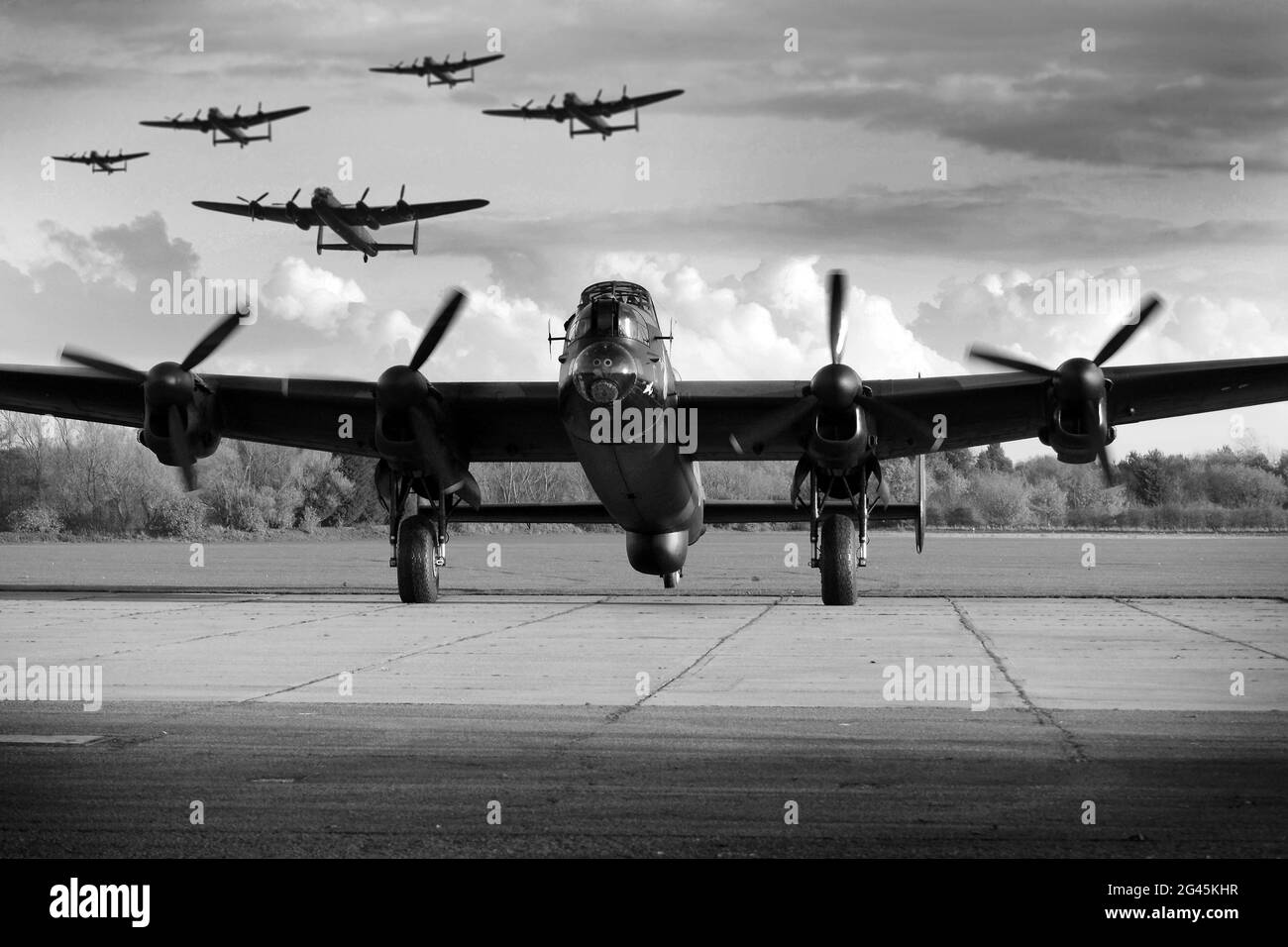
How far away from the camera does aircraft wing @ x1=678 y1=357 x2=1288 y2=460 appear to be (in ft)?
79.6

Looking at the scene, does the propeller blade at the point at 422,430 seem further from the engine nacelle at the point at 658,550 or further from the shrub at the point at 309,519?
the shrub at the point at 309,519

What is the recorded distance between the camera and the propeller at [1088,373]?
899 inches

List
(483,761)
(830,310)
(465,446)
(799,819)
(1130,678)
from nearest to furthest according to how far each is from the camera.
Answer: (799,819) < (483,761) < (1130,678) < (830,310) < (465,446)

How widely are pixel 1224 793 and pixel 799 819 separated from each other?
2771mm

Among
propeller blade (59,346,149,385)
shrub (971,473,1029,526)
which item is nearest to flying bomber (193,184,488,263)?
propeller blade (59,346,149,385)

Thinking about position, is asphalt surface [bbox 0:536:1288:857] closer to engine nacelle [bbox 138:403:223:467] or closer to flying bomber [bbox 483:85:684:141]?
engine nacelle [bbox 138:403:223:467]

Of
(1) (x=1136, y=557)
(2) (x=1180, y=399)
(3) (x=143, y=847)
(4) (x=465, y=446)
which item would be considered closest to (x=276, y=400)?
(4) (x=465, y=446)

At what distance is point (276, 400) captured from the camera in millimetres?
26156

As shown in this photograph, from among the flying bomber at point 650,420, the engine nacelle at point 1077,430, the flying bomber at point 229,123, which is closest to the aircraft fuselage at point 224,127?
the flying bomber at point 229,123

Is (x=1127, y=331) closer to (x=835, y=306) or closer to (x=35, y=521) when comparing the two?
(x=835, y=306)

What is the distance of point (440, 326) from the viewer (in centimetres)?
2469

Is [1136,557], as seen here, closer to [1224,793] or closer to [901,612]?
[901,612]

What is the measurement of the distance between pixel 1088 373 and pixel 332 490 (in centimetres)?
6328

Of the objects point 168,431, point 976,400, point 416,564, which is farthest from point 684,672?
point 168,431
